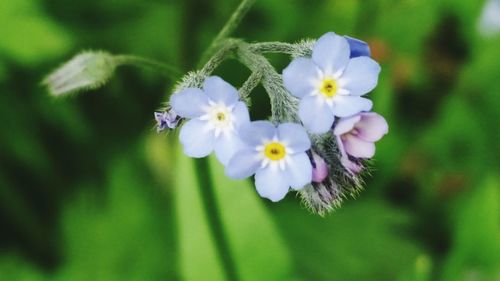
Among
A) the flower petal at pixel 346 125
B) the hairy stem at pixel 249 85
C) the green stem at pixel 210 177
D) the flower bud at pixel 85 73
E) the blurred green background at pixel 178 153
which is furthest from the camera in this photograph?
the blurred green background at pixel 178 153

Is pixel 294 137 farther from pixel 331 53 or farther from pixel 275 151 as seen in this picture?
pixel 331 53

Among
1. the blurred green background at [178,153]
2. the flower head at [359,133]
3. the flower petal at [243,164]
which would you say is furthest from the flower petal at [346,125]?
the blurred green background at [178,153]

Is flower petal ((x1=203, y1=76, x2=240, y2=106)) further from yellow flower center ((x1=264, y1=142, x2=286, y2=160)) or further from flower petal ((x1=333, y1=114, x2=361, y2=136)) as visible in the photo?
flower petal ((x1=333, y1=114, x2=361, y2=136))

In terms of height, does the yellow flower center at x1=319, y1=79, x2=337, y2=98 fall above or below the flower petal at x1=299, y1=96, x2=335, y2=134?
above

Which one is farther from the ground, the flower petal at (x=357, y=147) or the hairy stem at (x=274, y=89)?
the hairy stem at (x=274, y=89)

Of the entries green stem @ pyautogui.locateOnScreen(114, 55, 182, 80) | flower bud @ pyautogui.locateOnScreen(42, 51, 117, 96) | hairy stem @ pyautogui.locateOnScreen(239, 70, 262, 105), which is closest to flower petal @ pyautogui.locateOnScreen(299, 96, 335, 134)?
hairy stem @ pyautogui.locateOnScreen(239, 70, 262, 105)

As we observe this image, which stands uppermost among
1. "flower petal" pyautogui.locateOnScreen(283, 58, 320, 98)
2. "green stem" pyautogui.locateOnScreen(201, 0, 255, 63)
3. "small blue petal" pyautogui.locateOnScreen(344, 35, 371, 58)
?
"green stem" pyautogui.locateOnScreen(201, 0, 255, 63)

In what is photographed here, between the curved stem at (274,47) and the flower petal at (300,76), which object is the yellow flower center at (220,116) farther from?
the curved stem at (274,47)
